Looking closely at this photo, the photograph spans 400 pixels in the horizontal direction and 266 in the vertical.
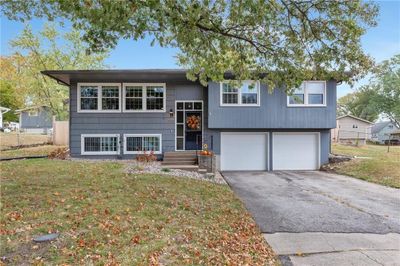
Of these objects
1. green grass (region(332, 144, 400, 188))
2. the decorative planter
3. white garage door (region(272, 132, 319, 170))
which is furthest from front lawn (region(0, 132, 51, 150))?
green grass (region(332, 144, 400, 188))

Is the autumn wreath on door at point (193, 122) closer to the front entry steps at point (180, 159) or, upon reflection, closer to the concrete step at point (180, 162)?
the front entry steps at point (180, 159)

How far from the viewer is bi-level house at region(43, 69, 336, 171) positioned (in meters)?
14.2

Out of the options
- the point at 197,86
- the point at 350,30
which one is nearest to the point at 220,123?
the point at 197,86

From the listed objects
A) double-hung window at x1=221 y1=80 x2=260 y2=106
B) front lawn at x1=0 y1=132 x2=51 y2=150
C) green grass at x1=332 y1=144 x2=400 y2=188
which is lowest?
green grass at x1=332 y1=144 x2=400 y2=188

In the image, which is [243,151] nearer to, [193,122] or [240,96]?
[240,96]

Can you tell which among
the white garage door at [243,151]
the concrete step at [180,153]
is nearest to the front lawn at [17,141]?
the concrete step at [180,153]

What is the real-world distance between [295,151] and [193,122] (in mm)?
5455

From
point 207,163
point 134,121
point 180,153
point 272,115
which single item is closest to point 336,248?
point 207,163

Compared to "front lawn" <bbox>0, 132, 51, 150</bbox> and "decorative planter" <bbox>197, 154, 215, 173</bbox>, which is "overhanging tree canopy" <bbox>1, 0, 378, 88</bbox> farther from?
"front lawn" <bbox>0, 132, 51, 150</bbox>

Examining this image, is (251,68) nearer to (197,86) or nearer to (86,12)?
(86,12)

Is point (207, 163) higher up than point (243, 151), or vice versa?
point (243, 151)

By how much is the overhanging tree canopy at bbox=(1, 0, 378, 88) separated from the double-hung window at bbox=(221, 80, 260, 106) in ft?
17.7

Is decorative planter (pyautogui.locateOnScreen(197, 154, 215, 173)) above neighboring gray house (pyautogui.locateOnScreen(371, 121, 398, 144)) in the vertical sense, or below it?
below

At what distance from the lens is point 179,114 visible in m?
14.7
